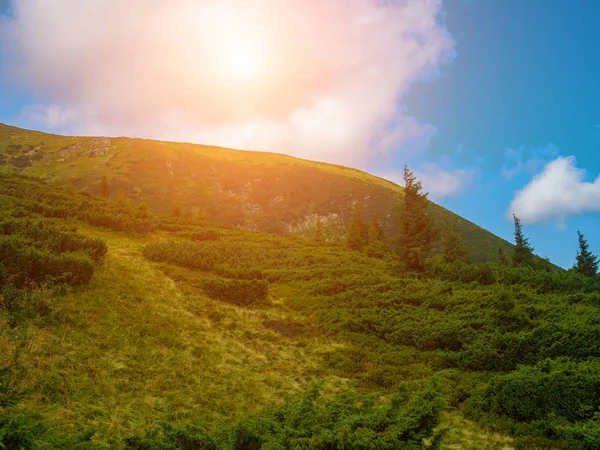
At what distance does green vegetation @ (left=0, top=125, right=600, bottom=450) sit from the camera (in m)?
7.15

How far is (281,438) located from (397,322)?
13.0 meters

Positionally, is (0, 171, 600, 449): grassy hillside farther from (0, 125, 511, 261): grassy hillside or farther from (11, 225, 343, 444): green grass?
(0, 125, 511, 261): grassy hillside

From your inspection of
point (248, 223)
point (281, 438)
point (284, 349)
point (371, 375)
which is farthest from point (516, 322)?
point (248, 223)

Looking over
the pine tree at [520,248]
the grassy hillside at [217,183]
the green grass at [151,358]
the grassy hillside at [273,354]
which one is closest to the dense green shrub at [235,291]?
the grassy hillside at [273,354]

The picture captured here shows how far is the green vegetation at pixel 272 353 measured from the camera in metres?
7.15

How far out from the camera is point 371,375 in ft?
45.5

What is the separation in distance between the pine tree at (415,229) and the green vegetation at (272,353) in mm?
2847

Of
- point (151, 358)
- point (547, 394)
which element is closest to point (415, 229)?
point (547, 394)

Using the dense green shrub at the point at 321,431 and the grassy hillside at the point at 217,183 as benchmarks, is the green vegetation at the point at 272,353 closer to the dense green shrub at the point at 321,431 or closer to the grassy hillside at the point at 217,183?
the dense green shrub at the point at 321,431

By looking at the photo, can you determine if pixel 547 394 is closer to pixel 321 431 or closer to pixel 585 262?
pixel 321 431

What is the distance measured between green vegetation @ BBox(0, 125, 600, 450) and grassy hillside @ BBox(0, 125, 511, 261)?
66361 millimetres

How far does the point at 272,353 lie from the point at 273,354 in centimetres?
8

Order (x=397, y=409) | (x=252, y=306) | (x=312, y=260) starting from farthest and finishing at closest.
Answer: (x=312, y=260) → (x=252, y=306) → (x=397, y=409)

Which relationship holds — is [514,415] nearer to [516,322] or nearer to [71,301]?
[516,322]
